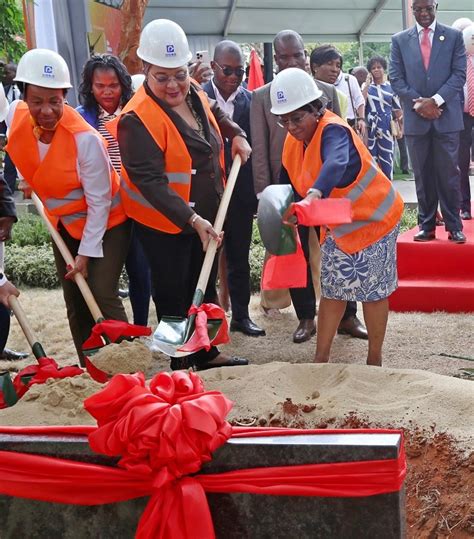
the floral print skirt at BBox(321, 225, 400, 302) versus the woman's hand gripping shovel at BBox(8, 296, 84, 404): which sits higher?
the floral print skirt at BBox(321, 225, 400, 302)

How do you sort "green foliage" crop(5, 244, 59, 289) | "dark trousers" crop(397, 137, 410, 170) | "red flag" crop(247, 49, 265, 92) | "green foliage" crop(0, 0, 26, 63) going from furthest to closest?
"dark trousers" crop(397, 137, 410, 170) → "red flag" crop(247, 49, 265, 92) → "green foliage" crop(5, 244, 59, 289) → "green foliage" crop(0, 0, 26, 63)

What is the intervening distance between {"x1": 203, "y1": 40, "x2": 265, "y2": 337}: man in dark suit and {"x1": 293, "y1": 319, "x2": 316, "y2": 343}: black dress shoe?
0.87 feet

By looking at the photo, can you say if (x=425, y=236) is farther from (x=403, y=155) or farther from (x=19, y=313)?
(x=403, y=155)

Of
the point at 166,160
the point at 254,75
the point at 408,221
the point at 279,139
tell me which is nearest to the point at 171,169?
the point at 166,160

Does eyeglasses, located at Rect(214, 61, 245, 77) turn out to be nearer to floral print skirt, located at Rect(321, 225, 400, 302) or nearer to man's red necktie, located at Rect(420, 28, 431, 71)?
floral print skirt, located at Rect(321, 225, 400, 302)

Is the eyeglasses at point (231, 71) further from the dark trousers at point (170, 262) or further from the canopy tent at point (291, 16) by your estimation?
the canopy tent at point (291, 16)

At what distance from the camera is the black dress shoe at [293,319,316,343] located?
5125 millimetres

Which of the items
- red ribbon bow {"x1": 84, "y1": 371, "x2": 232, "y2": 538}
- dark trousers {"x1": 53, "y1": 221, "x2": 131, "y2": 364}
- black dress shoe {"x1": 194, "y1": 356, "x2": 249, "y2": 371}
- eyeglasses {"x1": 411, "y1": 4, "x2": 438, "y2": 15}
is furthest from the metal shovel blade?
eyeglasses {"x1": 411, "y1": 4, "x2": 438, "y2": 15}

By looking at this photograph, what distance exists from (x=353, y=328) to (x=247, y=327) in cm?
70

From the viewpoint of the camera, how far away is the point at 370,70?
11.0 m

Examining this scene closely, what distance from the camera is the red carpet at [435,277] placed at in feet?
18.4

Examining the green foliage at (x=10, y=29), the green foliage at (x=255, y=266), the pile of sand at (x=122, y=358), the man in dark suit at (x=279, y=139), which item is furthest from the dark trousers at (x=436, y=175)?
the green foliage at (x=10, y=29)

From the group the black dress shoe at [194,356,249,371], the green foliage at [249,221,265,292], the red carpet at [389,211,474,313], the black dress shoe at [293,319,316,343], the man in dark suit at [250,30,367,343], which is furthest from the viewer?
the green foliage at [249,221,265,292]

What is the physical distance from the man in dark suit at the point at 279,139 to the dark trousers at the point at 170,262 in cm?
104
